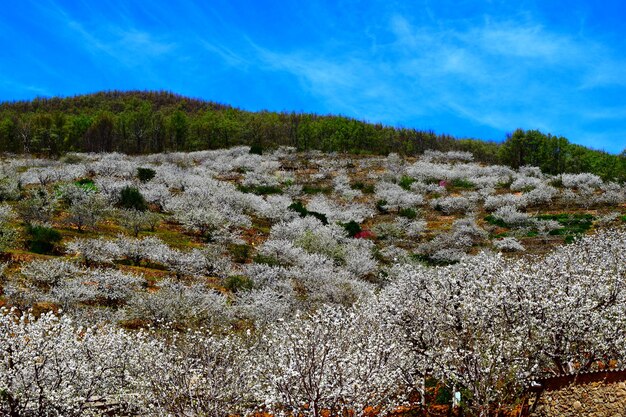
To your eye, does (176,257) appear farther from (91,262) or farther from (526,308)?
(526,308)

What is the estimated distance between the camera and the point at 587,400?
1087 centimetres

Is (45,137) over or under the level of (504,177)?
over

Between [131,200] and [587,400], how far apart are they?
43.0 metres

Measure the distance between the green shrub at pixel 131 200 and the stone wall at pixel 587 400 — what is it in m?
40.8

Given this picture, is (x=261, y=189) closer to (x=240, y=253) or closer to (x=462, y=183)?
(x=240, y=253)

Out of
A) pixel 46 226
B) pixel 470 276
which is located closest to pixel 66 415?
pixel 470 276

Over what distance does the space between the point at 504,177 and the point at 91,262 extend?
201ft

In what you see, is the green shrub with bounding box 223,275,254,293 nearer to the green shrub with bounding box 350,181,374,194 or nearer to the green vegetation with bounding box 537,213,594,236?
the green vegetation with bounding box 537,213,594,236

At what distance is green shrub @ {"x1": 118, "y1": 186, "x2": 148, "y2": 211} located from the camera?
154 feet

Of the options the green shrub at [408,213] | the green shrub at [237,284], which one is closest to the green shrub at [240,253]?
the green shrub at [237,284]

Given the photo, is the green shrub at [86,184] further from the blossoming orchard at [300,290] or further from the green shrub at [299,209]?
the green shrub at [299,209]

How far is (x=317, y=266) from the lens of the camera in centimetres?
3453

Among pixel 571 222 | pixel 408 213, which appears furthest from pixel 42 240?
pixel 571 222

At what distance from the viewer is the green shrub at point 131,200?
1846 inches
